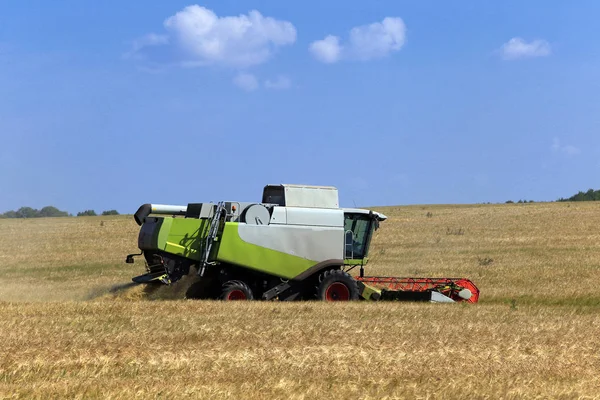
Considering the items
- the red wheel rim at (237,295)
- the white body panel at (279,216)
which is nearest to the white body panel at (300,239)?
the white body panel at (279,216)

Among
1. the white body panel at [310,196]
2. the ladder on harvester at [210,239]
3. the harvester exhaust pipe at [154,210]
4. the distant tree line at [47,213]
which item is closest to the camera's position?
the ladder on harvester at [210,239]

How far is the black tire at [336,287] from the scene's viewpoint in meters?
16.9

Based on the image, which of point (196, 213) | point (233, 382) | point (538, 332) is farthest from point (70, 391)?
point (196, 213)

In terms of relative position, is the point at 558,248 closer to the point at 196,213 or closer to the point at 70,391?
the point at 196,213

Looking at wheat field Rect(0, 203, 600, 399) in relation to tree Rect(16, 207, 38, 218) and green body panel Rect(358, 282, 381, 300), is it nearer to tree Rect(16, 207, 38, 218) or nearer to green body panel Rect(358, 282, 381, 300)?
green body panel Rect(358, 282, 381, 300)

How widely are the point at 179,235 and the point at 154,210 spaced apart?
117 cm

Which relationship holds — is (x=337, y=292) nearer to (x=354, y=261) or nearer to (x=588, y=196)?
(x=354, y=261)

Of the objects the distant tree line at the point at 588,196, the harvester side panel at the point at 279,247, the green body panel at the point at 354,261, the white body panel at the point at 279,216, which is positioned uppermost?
the distant tree line at the point at 588,196

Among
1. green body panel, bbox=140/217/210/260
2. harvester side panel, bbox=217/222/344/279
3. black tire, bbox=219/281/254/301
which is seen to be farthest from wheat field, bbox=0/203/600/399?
harvester side panel, bbox=217/222/344/279

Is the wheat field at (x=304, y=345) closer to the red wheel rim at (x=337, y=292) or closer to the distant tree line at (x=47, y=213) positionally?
the red wheel rim at (x=337, y=292)

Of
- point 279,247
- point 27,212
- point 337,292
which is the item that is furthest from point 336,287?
point 27,212

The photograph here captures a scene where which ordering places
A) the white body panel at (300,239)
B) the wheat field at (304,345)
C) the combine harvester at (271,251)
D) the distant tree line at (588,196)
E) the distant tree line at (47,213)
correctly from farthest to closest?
the distant tree line at (588,196) < the distant tree line at (47,213) < the white body panel at (300,239) < the combine harvester at (271,251) < the wheat field at (304,345)

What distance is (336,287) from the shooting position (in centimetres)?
1706

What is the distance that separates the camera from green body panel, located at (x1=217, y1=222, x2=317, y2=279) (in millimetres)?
16531
